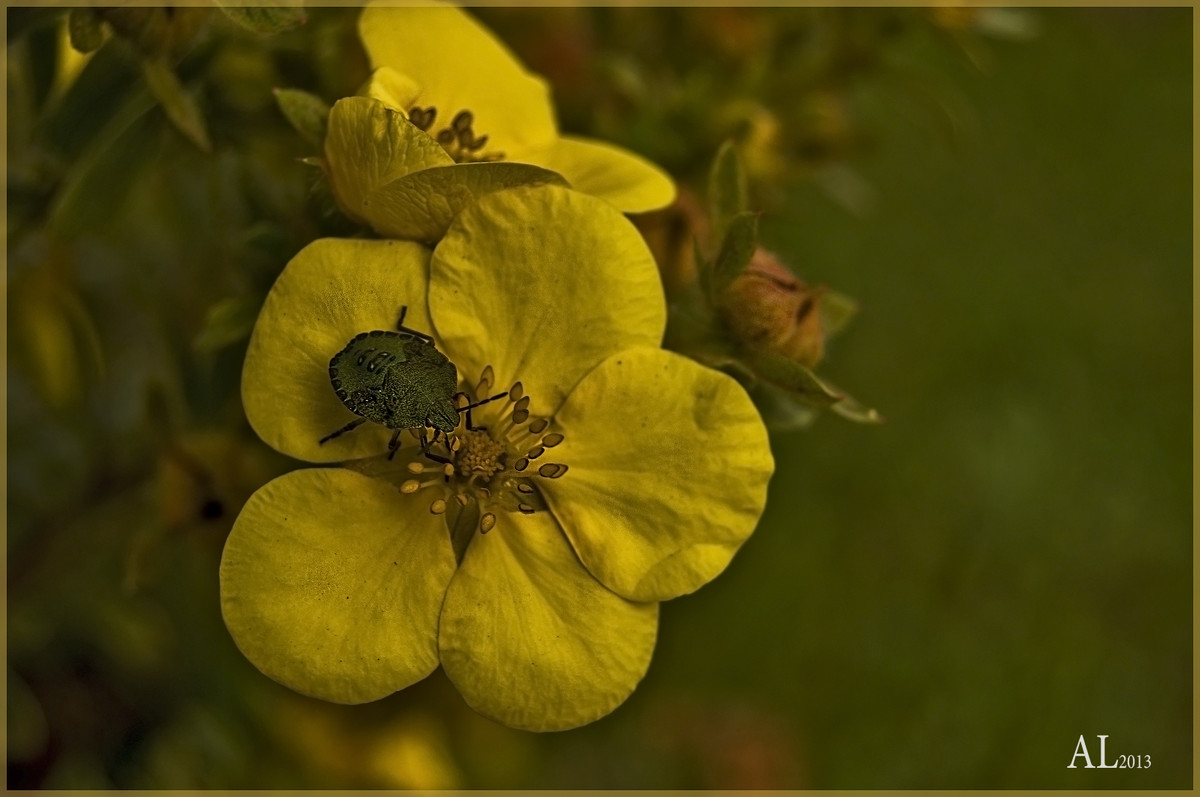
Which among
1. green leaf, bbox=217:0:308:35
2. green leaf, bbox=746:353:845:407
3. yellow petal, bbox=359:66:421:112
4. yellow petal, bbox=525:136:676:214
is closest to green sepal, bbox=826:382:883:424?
green leaf, bbox=746:353:845:407

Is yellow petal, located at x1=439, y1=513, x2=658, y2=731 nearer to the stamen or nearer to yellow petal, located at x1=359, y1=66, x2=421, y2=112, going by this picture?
the stamen

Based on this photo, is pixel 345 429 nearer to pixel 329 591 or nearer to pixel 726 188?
pixel 329 591

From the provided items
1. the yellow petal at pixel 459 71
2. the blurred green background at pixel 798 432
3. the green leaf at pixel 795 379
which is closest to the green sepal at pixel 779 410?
the green leaf at pixel 795 379

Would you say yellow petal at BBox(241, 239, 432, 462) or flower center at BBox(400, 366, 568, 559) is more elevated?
yellow petal at BBox(241, 239, 432, 462)

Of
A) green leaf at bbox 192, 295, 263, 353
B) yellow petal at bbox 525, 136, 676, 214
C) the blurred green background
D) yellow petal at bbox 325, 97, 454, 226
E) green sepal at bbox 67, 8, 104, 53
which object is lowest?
the blurred green background

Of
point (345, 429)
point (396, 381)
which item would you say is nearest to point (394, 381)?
point (396, 381)

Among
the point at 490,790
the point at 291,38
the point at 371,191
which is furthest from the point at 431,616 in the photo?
the point at 490,790
